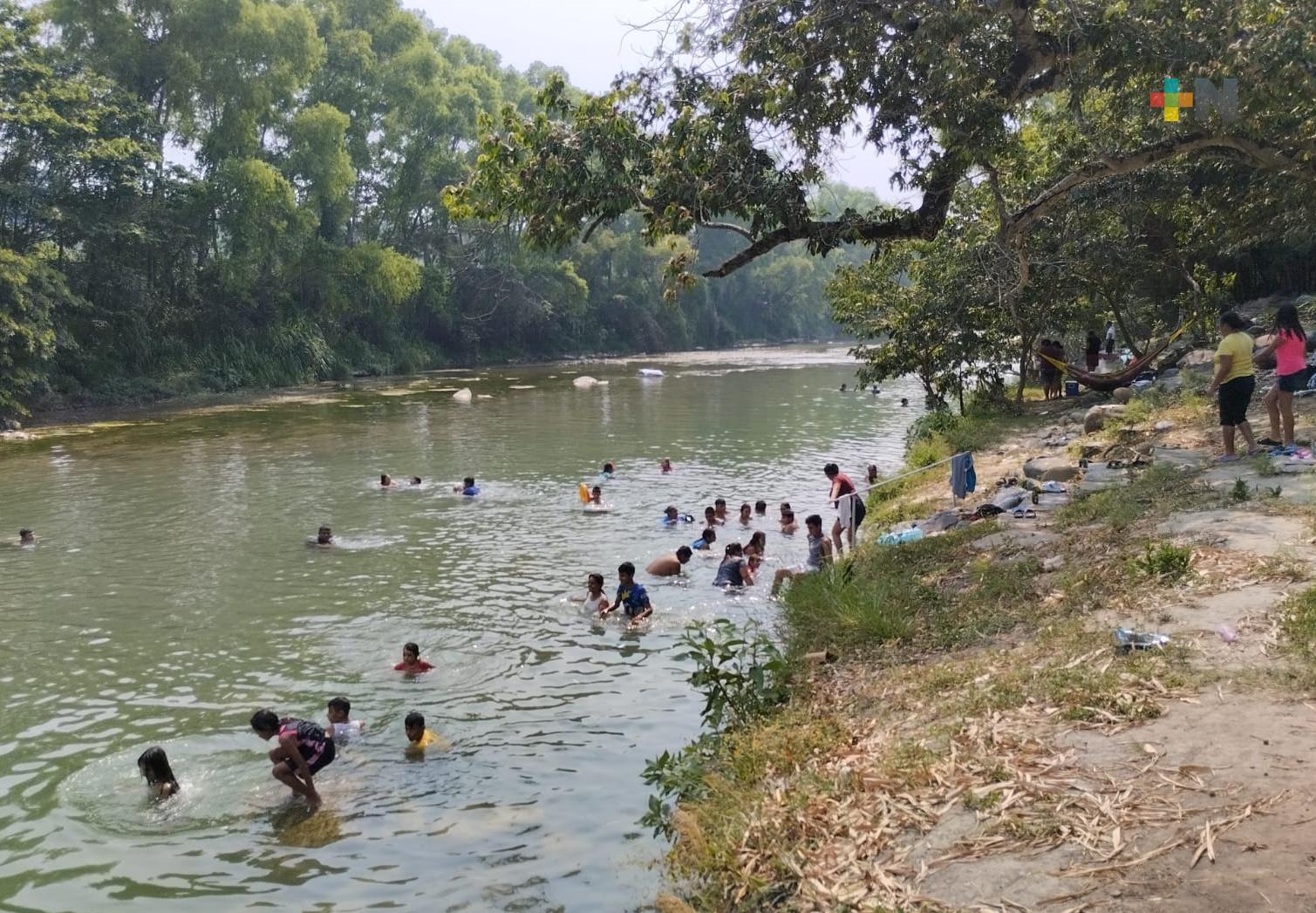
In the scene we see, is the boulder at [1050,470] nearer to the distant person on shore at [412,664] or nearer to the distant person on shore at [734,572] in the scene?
the distant person on shore at [734,572]

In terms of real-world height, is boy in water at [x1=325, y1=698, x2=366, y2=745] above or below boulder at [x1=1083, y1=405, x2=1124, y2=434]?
below

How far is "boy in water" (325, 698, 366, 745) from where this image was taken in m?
9.05

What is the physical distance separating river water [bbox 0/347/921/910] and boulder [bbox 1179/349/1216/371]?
24.3 feet

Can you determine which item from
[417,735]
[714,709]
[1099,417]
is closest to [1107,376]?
[1099,417]

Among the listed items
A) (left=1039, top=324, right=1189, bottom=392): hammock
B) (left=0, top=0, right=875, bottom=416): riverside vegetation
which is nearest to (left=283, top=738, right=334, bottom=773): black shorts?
(left=0, top=0, right=875, bottom=416): riverside vegetation

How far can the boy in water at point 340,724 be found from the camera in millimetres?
9055

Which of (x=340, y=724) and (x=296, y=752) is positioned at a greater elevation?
(x=296, y=752)

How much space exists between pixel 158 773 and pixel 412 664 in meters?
3.04

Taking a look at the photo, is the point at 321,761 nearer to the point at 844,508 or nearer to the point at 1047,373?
the point at 844,508

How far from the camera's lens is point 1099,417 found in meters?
18.8

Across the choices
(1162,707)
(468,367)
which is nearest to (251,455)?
(1162,707)

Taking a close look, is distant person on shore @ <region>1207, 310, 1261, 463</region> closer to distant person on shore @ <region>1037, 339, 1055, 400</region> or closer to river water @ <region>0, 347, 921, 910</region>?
river water @ <region>0, 347, 921, 910</region>

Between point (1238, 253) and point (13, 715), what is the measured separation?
104 ft

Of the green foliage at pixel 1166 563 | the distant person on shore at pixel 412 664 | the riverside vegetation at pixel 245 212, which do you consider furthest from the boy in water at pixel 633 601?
the riverside vegetation at pixel 245 212
